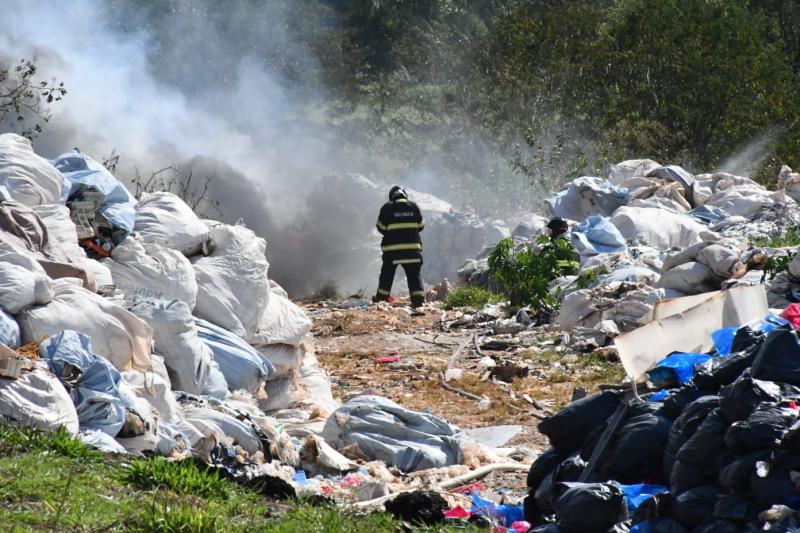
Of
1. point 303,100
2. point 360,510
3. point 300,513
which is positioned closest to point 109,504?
point 300,513

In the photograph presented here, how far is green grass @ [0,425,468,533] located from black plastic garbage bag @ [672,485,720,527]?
723 mm

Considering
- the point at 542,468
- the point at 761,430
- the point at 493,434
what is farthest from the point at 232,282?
the point at 761,430

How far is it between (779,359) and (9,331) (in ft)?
9.66

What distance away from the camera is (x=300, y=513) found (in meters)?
3.56

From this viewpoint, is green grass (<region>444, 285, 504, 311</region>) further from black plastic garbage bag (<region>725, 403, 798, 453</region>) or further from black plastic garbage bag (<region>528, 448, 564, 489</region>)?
black plastic garbage bag (<region>725, 403, 798, 453</region>)

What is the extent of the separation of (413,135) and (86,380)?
58.4 ft

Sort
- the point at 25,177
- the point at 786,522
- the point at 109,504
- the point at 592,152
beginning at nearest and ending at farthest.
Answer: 1. the point at 786,522
2. the point at 109,504
3. the point at 25,177
4. the point at 592,152

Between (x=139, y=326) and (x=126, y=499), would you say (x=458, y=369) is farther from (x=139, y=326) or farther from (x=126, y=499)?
(x=126, y=499)

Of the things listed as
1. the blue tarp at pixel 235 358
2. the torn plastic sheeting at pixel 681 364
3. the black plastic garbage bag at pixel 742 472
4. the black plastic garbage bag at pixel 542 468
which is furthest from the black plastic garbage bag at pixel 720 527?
the blue tarp at pixel 235 358

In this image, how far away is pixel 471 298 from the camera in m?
11.5

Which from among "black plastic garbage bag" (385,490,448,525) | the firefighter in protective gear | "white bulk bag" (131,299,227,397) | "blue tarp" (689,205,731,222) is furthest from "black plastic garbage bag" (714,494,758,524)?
"blue tarp" (689,205,731,222)

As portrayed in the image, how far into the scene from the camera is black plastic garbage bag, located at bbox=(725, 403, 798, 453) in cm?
336

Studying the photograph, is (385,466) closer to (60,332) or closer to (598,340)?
(60,332)

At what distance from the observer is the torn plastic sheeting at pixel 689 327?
461 centimetres
